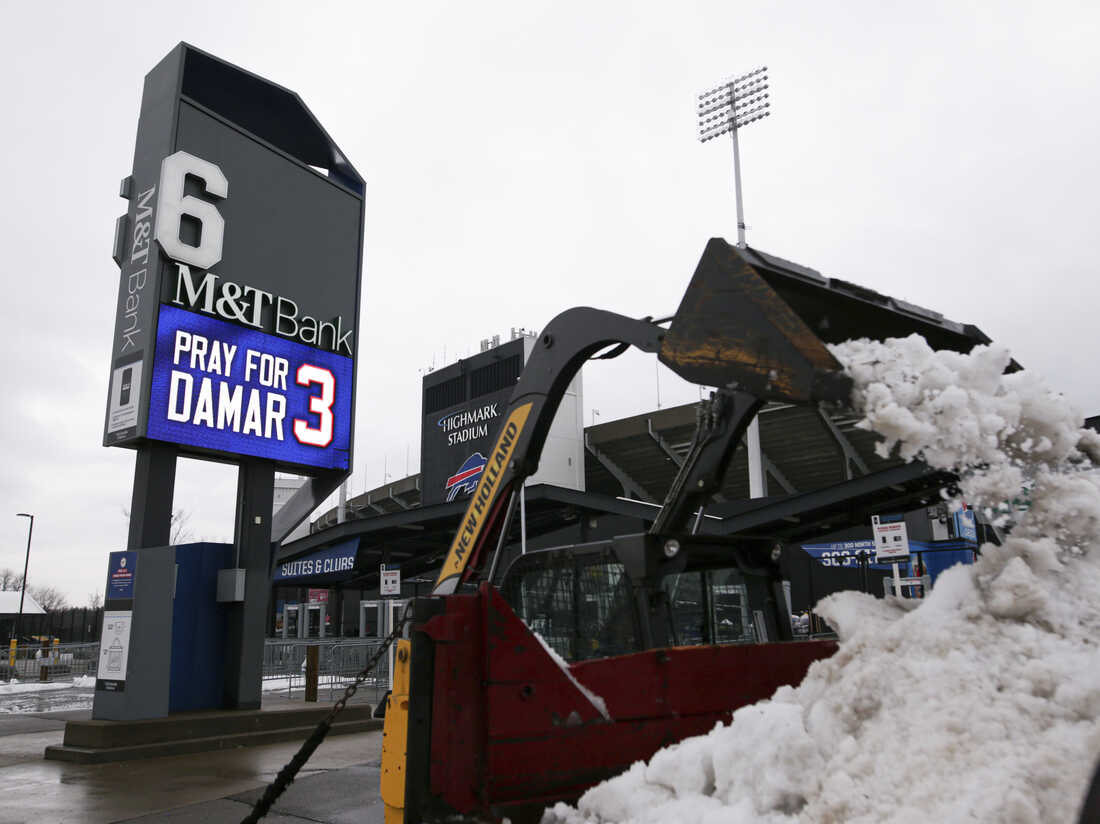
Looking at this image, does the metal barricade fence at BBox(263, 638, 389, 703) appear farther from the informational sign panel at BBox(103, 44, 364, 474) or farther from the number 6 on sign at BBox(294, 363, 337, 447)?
the informational sign panel at BBox(103, 44, 364, 474)

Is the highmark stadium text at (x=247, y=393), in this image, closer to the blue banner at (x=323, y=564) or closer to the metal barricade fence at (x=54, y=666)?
the blue banner at (x=323, y=564)

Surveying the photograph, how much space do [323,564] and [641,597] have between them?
1065 inches

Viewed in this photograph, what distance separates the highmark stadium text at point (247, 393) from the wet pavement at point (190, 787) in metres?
4.40

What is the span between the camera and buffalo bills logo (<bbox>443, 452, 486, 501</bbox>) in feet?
135

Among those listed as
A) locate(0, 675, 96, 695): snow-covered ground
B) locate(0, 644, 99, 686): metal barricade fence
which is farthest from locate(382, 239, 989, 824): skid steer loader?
locate(0, 644, 99, 686): metal barricade fence

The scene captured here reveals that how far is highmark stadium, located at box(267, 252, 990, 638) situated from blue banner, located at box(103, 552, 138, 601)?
7643 mm

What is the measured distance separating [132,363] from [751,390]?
1037 centimetres

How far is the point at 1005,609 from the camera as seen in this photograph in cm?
349

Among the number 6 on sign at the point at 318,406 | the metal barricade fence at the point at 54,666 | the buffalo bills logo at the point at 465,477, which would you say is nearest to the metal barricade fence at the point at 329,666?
the metal barricade fence at the point at 54,666

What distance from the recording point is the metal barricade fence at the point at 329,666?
20.1m

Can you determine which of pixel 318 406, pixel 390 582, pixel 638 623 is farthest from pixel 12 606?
pixel 638 623

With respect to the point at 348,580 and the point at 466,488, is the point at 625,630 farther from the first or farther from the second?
the point at 466,488

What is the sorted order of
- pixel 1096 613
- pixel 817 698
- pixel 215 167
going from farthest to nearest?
pixel 215 167
pixel 817 698
pixel 1096 613

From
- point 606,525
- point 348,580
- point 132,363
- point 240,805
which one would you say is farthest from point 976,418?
point 348,580
